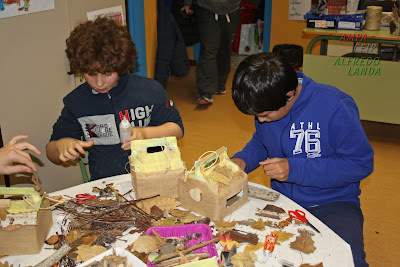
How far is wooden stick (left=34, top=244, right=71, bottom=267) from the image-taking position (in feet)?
4.70

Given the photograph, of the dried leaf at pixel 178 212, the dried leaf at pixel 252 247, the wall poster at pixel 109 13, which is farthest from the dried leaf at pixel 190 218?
the wall poster at pixel 109 13

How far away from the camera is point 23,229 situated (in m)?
1.49

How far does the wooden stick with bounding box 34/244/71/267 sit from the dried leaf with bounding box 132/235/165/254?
23 centimetres

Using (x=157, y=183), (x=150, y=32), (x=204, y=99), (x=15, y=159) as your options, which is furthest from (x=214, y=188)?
(x=204, y=99)

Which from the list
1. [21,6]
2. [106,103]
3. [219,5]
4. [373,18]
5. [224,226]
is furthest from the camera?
[219,5]

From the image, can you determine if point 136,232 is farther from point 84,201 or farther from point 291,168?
point 291,168

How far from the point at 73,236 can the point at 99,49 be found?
3.11 ft

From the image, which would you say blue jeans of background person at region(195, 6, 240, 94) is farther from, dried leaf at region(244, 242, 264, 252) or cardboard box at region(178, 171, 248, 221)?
dried leaf at region(244, 242, 264, 252)

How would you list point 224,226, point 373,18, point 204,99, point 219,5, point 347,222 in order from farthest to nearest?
point 204,99, point 219,5, point 373,18, point 347,222, point 224,226

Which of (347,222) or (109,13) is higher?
(109,13)

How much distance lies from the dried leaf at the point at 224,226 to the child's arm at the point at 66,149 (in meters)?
0.72

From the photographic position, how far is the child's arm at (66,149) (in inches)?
78.0

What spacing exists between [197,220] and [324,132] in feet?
2.27

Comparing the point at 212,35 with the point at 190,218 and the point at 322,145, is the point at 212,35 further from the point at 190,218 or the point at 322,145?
the point at 190,218
